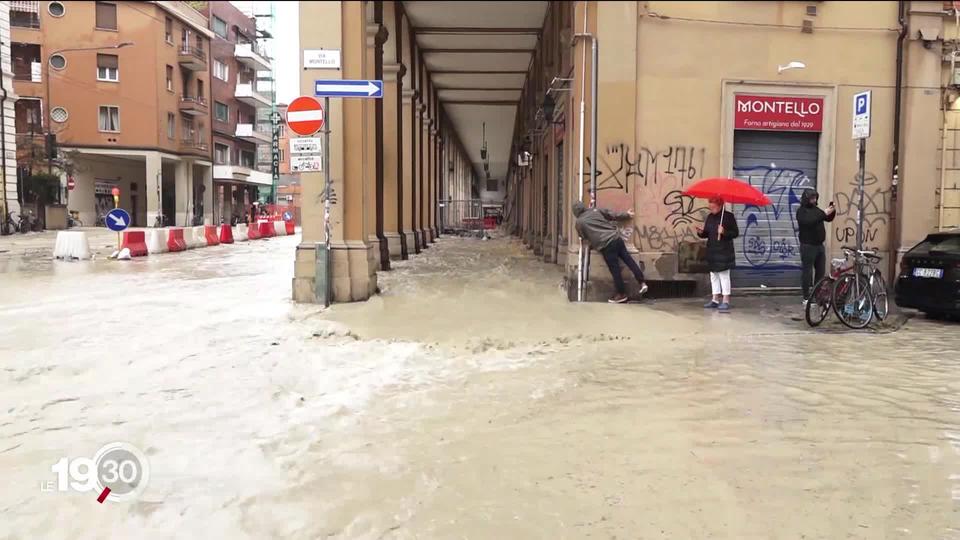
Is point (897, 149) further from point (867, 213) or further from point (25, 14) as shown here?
point (25, 14)

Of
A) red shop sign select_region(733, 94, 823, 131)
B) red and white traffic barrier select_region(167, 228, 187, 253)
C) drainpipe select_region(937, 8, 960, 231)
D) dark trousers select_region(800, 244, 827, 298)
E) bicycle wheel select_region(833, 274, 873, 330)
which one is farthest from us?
red and white traffic barrier select_region(167, 228, 187, 253)

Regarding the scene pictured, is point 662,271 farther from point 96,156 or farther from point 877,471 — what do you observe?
point 96,156

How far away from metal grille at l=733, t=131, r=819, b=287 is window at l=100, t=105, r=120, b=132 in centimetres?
4529

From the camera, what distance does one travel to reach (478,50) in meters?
21.1

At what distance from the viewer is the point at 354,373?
19.7 feet

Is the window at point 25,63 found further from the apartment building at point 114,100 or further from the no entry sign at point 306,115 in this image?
the no entry sign at point 306,115

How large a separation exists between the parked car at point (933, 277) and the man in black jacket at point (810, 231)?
1082mm

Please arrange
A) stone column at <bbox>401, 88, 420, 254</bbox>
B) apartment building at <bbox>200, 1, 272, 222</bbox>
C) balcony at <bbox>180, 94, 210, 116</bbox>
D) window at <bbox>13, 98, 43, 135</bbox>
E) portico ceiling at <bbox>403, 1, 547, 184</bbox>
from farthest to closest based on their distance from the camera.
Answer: apartment building at <bbox>200, 1, 272, 222</bbox> → balcony at <bbox>180, 94, 210, 116</bbox> → window at <bbox>13, 98, 43, 135</bbox> → stone column at <bbox>401, 88, 420, 254</bbox> → portico ceiling at <bbox>403, 1, 547, 184</bbox>

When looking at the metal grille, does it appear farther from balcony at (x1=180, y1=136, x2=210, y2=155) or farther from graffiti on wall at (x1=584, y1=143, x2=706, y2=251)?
balcony at (x1=180, y1=136, x2=210, y2=155)

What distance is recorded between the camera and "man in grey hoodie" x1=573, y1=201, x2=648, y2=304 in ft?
32.0

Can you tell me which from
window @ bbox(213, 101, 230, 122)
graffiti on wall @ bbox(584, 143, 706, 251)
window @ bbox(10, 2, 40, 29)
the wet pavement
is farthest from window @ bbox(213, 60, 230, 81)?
graffiti on wall @ bbox(584, 143, 706, 251)

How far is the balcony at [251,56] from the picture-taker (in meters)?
59.7

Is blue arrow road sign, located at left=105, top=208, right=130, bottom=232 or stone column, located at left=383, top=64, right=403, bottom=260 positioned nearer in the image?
stone column, located at left=383, top=64, right=403, bottom=260

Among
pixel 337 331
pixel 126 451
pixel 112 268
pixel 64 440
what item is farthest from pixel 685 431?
pixel 112 268
